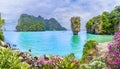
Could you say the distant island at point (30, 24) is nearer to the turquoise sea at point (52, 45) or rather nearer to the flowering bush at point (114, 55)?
the turquoise sea at point (52, 45)

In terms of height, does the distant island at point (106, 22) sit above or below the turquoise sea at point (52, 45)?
above

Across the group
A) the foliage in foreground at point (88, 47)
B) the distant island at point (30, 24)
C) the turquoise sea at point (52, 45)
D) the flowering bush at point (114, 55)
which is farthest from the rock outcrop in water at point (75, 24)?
the flowering bush at point (114, 55)

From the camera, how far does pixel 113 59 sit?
7.59m

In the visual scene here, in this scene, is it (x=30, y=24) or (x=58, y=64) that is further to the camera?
(x=30, y=24)

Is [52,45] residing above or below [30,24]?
below

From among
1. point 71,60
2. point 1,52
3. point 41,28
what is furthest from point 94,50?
point 41,28

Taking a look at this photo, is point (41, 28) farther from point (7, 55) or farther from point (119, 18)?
point (7, 55)

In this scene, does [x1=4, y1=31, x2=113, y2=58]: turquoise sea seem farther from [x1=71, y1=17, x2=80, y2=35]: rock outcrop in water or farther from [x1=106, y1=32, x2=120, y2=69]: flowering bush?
[x1=71, y1=17, x2=80, y2=35]: rock outcrop in water

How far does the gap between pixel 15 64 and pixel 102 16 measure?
308 ft

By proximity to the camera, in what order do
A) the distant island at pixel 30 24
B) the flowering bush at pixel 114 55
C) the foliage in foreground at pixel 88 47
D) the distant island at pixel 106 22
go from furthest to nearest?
the distant island at pixel 30 24 < the distant island at pixel 106 22 < the foliage in foreground at pixel 88 47 < the flowering bush at pixel 114 55

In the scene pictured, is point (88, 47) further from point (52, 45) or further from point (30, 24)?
point (30, 24)

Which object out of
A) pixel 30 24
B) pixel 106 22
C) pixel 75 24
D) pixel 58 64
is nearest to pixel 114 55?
pixel 58 64

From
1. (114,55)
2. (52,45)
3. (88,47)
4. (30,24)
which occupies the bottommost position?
(52,45)

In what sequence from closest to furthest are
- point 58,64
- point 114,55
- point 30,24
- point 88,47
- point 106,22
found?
1. point 114,55
2. point 58,64
3. point 88,47
4. point 106,22
5. point 30,24
